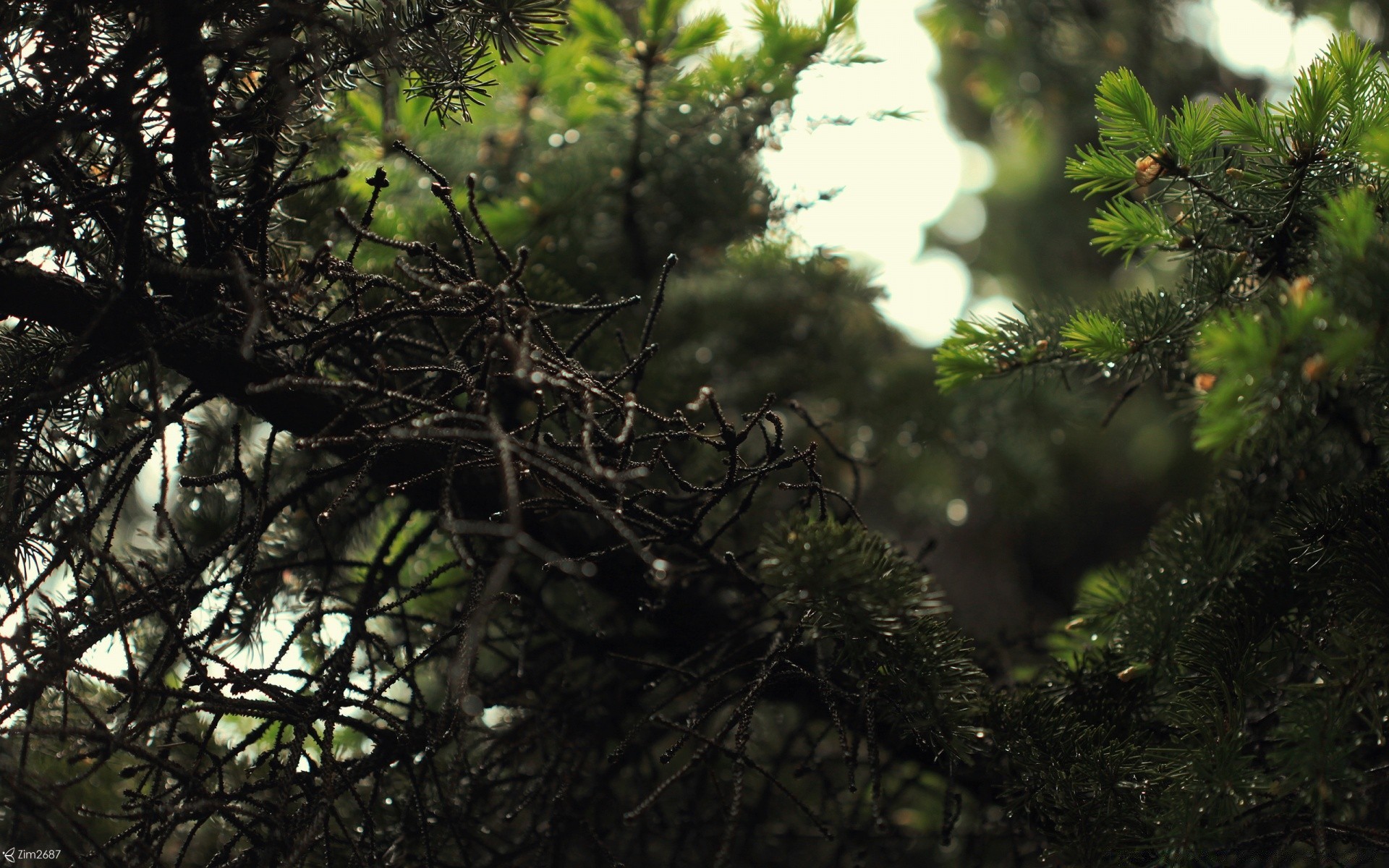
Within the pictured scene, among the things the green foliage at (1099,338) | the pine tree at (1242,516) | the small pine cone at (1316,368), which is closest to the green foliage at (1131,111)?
the pine tree at (1242,516)

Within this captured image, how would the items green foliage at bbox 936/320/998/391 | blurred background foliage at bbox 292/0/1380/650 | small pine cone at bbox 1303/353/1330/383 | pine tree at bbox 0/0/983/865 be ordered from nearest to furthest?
small pine cone at bbox 1303/353/1330/383
pine tree at bbox 0/0/983/865
green foliage at bbox 936/320/998/391
blurred background foliage at bbox 292/0/1380/650

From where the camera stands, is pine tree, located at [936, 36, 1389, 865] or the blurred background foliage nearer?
pine tree, located at [936, 36, 1389, 865]

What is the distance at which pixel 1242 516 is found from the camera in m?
0.68

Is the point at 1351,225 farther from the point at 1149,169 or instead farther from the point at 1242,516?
the point at 1242,516

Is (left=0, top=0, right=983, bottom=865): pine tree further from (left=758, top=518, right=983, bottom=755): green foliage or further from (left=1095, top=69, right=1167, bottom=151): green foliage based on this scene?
(left=1095, top=69, right=1167, bottom=151): green foliage

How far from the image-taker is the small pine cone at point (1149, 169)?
564mm

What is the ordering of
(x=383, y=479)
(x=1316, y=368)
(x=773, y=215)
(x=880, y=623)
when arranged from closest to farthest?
(x=1316, y=368)
(x=880, y=623)
(x=383, y=479)
(x=773, y=215)

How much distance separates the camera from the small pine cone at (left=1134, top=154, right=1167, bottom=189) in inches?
22.2

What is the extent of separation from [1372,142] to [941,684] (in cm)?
39

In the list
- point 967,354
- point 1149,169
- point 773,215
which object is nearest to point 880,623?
point 967,354

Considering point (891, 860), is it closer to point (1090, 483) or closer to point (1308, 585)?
point (1308, 585)

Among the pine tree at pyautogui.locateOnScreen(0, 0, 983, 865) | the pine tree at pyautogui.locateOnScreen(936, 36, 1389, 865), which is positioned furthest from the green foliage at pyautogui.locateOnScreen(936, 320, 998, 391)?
the pine tree at pyautogui.locateOnScreen(0, 0, 983, 865)

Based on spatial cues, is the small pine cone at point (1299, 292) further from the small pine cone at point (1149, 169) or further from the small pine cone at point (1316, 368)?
the small pine cone at point (1149, 169)

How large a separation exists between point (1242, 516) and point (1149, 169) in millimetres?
304
